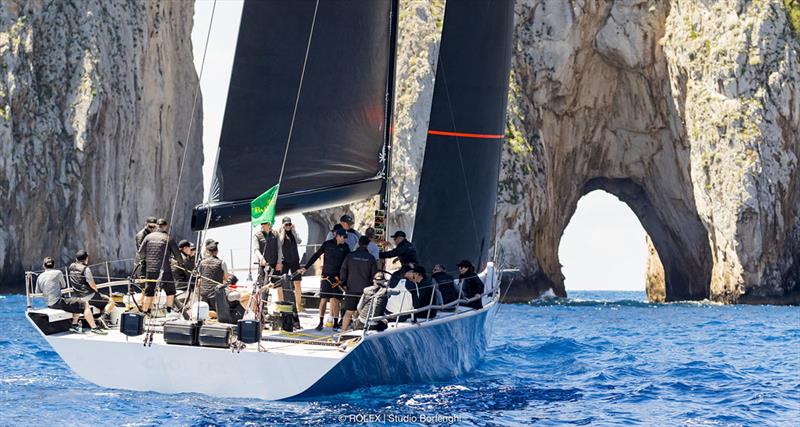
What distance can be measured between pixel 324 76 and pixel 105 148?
32.7 m

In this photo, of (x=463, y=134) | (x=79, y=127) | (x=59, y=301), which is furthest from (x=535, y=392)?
(x=79, y=127)

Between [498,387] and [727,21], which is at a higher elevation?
[727,21]

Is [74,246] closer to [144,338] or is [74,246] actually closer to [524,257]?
[524,257]

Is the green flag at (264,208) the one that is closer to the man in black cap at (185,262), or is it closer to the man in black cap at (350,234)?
the man in black cap at (350,234)

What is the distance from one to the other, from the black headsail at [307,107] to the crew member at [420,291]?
2131mm

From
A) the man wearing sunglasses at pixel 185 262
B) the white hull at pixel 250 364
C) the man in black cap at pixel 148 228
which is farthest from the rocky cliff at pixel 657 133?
the white hull at pixel 250 364

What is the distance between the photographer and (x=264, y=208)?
45.4ft

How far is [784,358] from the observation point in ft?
67.1

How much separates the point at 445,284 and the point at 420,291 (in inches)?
39.9

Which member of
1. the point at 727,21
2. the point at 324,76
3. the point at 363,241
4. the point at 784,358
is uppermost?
the point at 727,21

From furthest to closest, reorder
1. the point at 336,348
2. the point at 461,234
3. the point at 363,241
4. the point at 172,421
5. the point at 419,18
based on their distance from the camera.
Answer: the point at 419,18
the point at 461,234
the point at 363,241
the point at 336,348
the point at 172,421

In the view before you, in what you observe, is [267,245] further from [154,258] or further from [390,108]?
[390,108]

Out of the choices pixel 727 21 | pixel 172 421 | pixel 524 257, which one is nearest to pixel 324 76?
pixel 172 421

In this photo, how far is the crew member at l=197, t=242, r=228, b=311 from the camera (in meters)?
13.6
